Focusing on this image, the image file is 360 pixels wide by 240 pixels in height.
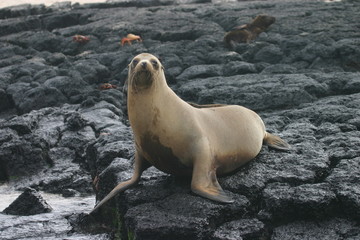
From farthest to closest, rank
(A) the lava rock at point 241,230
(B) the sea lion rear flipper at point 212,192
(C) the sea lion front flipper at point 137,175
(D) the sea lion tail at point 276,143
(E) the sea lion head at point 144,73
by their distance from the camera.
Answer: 1. (D) the sea lion tail at point 276,143
2. (C) the sea lion front flipper at point 137,175
3. (E) the sea lion head at point 144,73
4. (B) the sea lion rear flipper at point 212,192
5. (A) the lava rock at point 241,230

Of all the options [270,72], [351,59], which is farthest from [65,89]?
[351,59]

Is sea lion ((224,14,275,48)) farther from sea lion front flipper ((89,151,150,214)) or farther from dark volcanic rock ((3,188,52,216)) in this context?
sea lion front flipper ((89,151,150,214))

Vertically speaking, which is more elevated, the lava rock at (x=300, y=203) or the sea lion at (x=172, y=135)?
the sea lion at (x=172, y=135)

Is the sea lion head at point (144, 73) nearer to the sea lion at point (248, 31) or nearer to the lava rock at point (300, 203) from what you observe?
the lava rock at point (300, 203)

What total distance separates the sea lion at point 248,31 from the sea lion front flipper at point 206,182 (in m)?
9.69

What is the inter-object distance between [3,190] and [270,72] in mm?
6049

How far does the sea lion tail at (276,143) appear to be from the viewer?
604cm

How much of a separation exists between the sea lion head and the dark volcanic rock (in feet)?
6.76

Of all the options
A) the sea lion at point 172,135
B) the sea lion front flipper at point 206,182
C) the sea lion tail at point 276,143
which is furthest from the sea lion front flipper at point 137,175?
the sea lion tail at point 276,143

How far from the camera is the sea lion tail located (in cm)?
604

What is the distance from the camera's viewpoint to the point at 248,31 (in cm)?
1484

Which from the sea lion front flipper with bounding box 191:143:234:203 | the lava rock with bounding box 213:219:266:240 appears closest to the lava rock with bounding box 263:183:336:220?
the lava rock with bounding box 213:219:266:240

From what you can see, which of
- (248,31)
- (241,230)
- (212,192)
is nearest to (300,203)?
(241,230)

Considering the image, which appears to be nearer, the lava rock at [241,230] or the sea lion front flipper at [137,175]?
the lava rock at [241,230]
